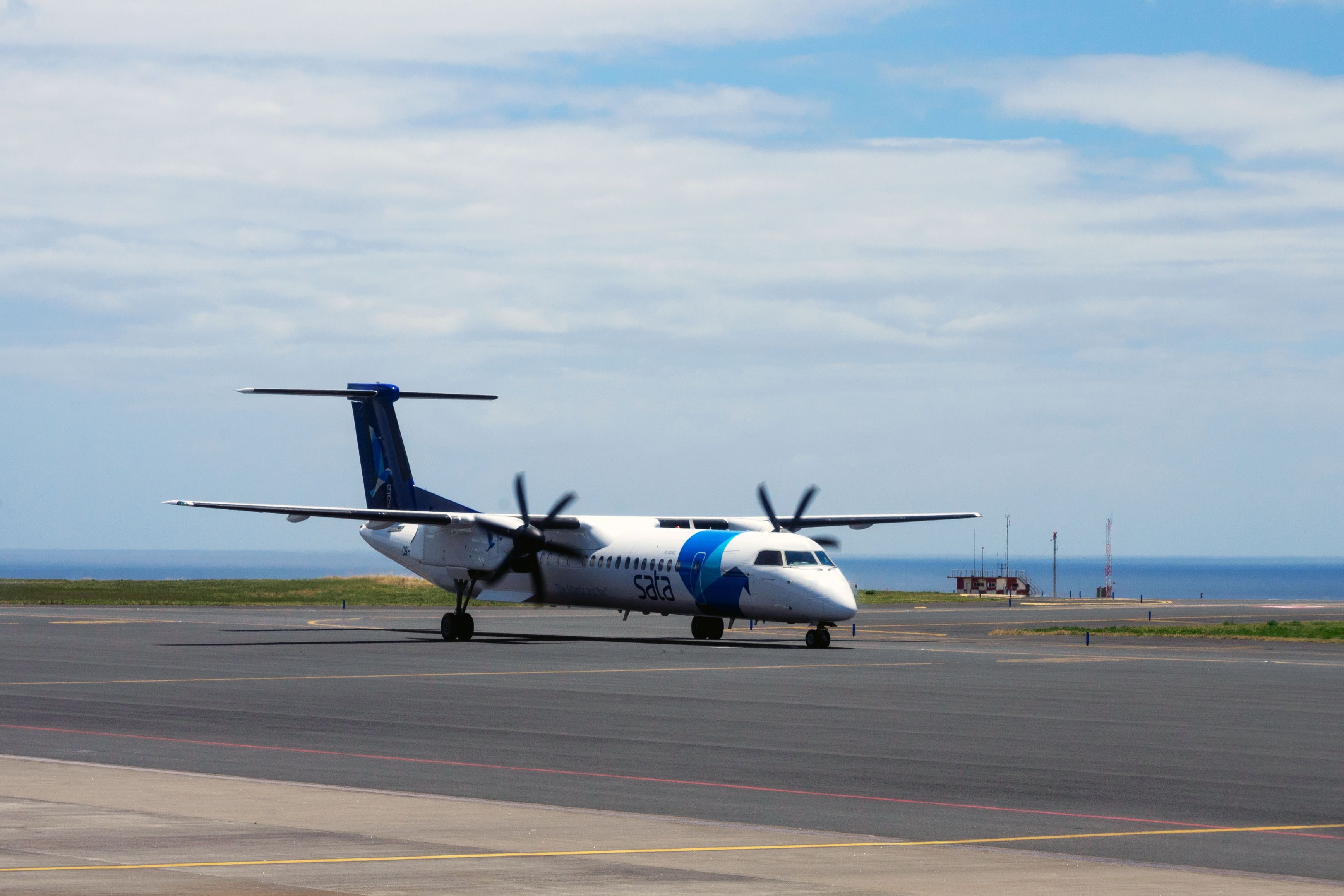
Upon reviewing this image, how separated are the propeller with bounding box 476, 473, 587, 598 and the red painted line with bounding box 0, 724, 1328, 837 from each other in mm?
25168

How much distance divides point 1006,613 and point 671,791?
6009 centimetres

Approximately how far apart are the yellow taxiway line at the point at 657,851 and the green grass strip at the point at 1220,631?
36691 millimetres

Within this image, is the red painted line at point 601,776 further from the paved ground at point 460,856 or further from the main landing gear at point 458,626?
the main landing gear at point 458,626

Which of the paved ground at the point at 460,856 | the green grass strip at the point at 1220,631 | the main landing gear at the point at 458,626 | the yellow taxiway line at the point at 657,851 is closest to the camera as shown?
the paved ground at the point at 460,856

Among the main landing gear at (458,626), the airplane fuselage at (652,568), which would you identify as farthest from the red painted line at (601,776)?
the main landing gear at (458,626)

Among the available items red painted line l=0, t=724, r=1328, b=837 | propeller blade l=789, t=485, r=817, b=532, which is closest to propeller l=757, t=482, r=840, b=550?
propeller blade l=789, t=485, r=817, b=532

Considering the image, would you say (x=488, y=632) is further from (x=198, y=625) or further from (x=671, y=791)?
(x=671, y=791)

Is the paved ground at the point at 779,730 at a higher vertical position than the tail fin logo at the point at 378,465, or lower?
lower

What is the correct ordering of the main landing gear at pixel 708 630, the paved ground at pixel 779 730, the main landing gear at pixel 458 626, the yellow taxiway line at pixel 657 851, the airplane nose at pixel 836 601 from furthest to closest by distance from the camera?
the main landing gear at pixel 708 630 → the main landing gear at pixel 458 626 → the airplane nose at pixel 836 601 → the paved ground at pixel 779 730 → the yellow taxiway line at pixel 657 851

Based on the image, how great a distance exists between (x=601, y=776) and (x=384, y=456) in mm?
34993

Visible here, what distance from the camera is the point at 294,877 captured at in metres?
10.9

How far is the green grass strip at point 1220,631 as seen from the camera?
5253 centimetres

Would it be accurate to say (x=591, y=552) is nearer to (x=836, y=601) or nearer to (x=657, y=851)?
(x=836, y=601)

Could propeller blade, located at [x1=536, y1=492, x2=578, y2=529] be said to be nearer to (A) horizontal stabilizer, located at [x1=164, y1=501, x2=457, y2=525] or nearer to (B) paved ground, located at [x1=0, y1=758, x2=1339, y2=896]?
(A) horizontal stabilizer, located at [x1=164, y1=501, x2=457, y2=525]
